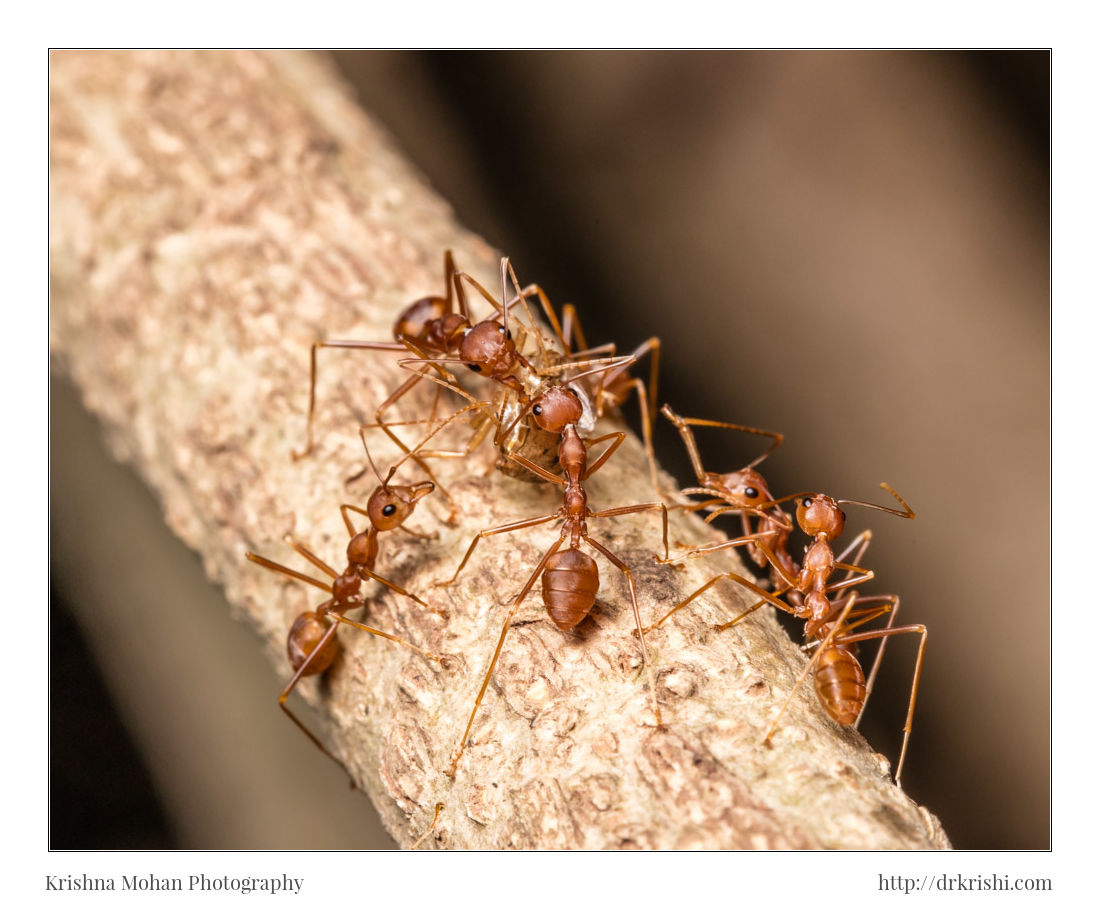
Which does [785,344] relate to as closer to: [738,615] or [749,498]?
[749,498]

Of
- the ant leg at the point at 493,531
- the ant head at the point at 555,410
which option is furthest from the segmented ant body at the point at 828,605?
the ant head at the point at 555,410

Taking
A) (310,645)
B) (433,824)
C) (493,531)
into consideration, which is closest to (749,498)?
(493,531)

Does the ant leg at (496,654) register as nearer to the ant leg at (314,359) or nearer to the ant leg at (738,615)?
the ant leg at (738,615)

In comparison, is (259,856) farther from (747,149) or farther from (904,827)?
(747,149)

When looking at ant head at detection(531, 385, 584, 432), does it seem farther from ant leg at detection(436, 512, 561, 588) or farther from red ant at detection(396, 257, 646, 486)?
ant leg at detection(436, 512, 561, 588)

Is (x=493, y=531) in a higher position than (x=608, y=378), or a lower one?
lower
